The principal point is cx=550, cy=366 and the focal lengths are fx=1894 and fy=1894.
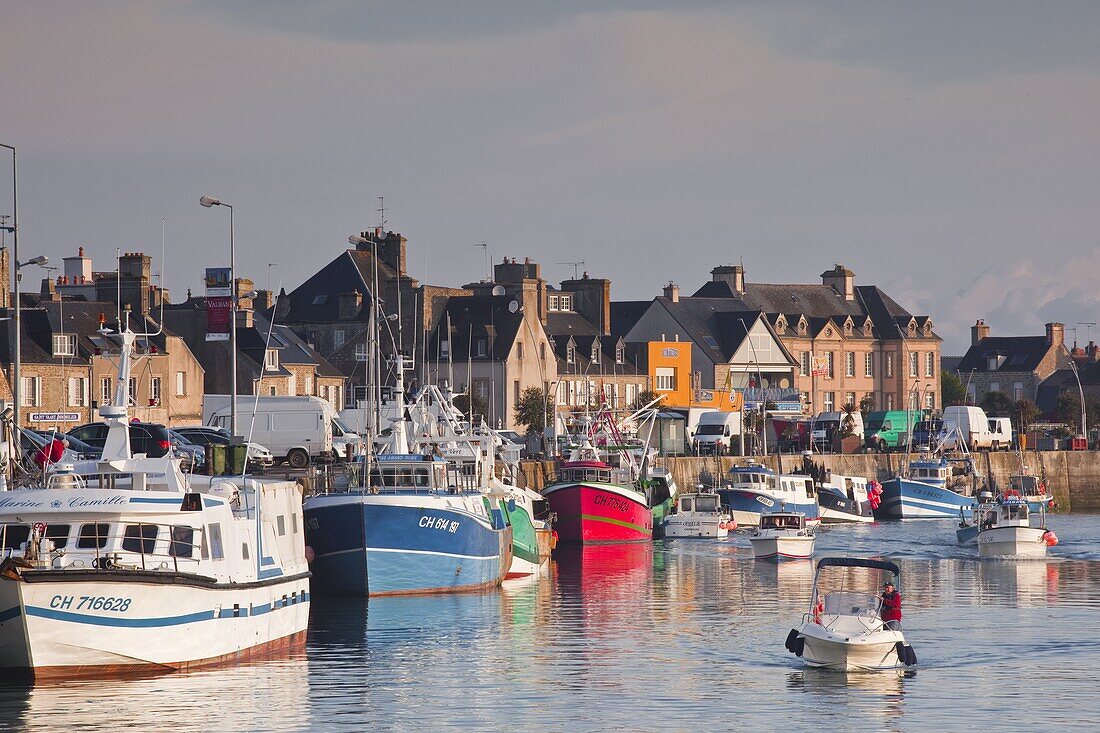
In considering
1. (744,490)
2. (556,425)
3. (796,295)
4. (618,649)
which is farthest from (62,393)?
(796,295)

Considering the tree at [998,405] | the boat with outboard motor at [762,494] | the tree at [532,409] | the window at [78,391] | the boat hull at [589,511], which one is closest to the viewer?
the boat hull at [589,511]

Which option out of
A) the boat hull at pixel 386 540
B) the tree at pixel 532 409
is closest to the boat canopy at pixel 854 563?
the boat hull at pixel 386 540

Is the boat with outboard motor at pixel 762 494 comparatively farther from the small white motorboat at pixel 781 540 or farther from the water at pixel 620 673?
the water at pixel 620 673

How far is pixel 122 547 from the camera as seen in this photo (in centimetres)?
3228

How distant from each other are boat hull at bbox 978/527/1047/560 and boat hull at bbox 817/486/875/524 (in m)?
26.0

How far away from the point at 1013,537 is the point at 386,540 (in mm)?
30427

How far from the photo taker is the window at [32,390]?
82250mm

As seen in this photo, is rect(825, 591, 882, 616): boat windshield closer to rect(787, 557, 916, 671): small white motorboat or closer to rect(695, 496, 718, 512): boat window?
rect(787, 557, 916, 671): small white motorboat

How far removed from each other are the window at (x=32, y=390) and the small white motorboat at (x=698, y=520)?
91.8ft

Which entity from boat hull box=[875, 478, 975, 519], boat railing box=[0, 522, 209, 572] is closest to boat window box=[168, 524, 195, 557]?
boat railing box=[0, 522, 209, 572]

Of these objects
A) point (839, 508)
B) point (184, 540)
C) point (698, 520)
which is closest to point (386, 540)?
point (184, 540)

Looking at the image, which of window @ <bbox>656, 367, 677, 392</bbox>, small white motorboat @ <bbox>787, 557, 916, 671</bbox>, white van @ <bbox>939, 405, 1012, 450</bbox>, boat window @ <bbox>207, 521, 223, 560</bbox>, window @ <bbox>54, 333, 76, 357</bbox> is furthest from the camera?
window @ <bbox>656, 367, 677, 392</bbox>

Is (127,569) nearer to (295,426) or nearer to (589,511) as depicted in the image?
(295,426)

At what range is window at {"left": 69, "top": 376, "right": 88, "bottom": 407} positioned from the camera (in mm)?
85062
